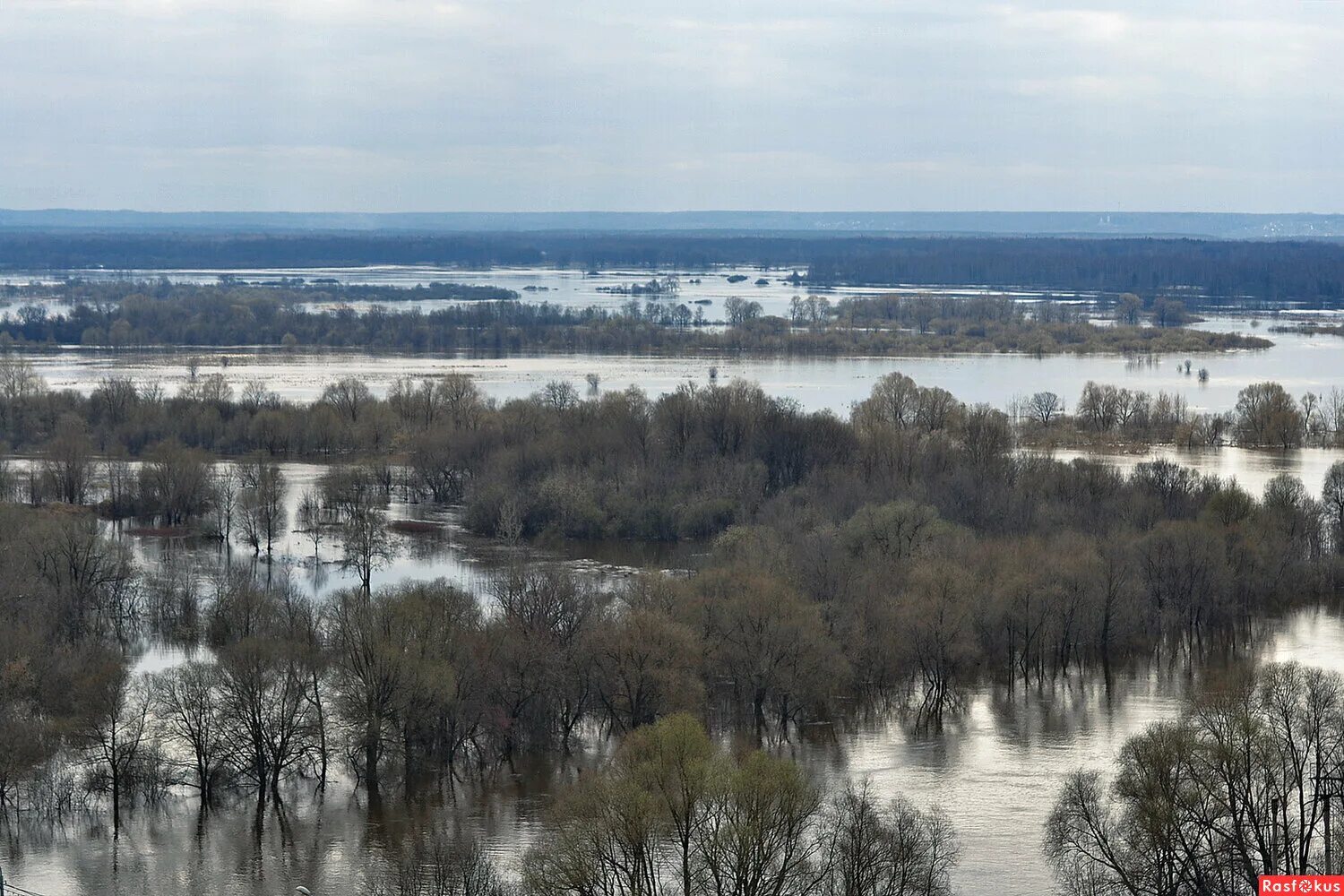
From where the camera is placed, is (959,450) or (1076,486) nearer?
(1076,486)

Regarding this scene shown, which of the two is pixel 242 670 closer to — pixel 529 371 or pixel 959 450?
pixel 959 450

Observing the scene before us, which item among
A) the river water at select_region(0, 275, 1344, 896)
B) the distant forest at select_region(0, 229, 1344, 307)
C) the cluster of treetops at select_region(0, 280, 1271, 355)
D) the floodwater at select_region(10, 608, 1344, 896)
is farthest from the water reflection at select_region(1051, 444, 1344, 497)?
the distant forest at select_region(0, 229, 1344, 307)

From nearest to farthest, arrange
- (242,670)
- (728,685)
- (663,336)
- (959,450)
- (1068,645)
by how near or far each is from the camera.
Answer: (242,670) < (728,685) < (1068,645) < (959,450) < (663,336)

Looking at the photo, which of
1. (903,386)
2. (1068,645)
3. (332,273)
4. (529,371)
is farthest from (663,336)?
(332,273)

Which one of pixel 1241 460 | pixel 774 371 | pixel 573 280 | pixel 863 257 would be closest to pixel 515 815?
pixel 1241 460

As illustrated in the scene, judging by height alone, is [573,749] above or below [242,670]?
below

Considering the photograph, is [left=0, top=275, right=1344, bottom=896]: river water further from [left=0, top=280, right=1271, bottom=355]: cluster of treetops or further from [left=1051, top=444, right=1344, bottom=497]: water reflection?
[left=0, top=280, right=1271, bottom=355]: cluster of treetops

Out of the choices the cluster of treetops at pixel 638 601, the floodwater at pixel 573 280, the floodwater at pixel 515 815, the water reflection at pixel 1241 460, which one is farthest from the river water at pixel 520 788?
the floodwater at pixel 573 280

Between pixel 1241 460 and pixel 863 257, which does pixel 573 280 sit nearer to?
pixel 863 257
